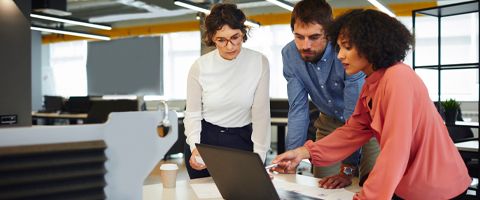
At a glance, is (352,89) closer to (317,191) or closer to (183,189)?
(317,191)

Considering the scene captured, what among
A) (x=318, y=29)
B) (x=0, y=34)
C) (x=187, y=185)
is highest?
(x=0, y=34)

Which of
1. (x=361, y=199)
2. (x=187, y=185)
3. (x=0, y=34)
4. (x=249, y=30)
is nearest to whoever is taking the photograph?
(x=361, y=199)

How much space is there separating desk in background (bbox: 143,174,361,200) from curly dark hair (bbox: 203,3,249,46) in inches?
24.7

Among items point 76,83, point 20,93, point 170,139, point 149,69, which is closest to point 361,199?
point 170,139

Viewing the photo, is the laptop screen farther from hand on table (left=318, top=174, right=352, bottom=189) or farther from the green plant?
the green plant

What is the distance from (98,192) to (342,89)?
1.38 m

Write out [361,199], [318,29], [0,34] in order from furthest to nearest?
[0,34] → [318,29] → [361,199]

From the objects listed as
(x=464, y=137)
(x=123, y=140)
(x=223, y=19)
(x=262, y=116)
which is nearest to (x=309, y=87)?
(x=262, y=116)

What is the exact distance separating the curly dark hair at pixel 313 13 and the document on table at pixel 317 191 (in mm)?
611

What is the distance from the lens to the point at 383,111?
46.6 inches

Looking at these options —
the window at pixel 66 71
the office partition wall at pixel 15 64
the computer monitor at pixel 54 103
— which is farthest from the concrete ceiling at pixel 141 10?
the office partition wall at pixel 15 64

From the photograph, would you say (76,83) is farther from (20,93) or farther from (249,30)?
(249,30)

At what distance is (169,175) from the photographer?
4.99 feet

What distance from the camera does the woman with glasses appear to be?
75.9 inches
